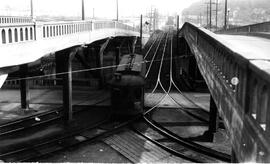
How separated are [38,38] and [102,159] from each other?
20.6 ft

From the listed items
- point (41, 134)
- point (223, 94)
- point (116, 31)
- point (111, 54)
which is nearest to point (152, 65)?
point (116, 31)

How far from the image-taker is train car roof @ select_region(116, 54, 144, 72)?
24578 millimetres

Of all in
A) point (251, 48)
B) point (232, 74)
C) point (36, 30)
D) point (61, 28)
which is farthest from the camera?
point (61, 28)

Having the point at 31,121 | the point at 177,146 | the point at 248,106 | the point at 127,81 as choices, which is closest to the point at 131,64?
the point at 127,81

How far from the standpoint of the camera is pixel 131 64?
84.2ft

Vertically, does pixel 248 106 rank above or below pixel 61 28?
below

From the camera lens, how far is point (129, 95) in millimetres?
22469

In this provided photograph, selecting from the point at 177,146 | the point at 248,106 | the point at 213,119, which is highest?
the point at 248,106

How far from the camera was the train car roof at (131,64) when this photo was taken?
24.6 metres

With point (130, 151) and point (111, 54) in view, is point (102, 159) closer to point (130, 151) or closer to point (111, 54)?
point (130, 151)

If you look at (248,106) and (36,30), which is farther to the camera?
(36,30)

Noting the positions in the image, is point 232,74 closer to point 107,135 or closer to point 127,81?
point 107,135

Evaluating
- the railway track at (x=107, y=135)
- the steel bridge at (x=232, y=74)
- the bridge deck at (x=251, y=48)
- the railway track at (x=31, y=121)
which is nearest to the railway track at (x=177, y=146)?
the railway track at (x=107, y=135)

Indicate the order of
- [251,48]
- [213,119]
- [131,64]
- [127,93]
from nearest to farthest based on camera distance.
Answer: [251,48]
[213,119]
[127,93]
[131,64]
